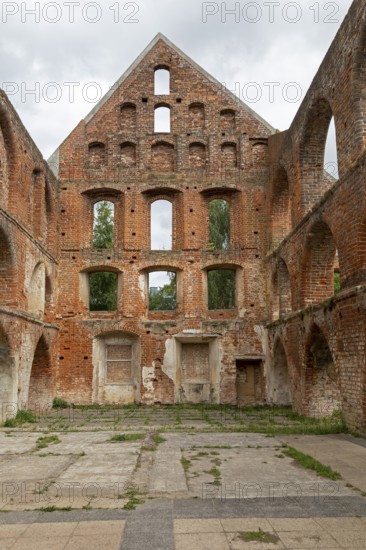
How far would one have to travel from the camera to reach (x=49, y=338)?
1603 centimetres

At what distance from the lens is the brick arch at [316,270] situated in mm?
12820

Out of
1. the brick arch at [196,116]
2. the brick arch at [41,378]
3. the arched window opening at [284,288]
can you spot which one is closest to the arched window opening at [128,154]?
the brick arch at [196,116]

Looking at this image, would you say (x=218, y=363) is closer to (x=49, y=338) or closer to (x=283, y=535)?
(x=49, y=338)

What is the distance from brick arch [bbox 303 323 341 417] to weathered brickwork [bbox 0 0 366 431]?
0.04m

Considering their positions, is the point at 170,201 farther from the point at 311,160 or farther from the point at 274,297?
the point at 311,160

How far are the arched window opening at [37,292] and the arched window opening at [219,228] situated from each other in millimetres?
11829

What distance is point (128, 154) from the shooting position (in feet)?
62.3

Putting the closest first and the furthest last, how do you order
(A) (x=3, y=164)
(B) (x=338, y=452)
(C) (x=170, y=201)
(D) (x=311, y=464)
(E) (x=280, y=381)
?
1. (D) (x=311, y=464)
2. (B) (x=338, y=452)
3. (A) (x=3, y=164)
4. (E) (x=280, y=381)
5. (C) (x=170, y=201)

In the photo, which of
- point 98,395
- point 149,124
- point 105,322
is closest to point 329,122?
point 149,124

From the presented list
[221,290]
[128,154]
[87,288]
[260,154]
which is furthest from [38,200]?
[221,290]

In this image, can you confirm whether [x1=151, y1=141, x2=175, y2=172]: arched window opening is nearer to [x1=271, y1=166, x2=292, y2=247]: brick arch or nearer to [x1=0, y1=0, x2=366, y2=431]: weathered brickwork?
[x1=0, y1=0, x2=366, y2=431]: weathered brickwork

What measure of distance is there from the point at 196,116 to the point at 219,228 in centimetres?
834

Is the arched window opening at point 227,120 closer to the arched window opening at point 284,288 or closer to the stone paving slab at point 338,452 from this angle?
the arched window opening at point 284,288

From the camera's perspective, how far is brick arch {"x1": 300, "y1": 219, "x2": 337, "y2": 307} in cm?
1282
